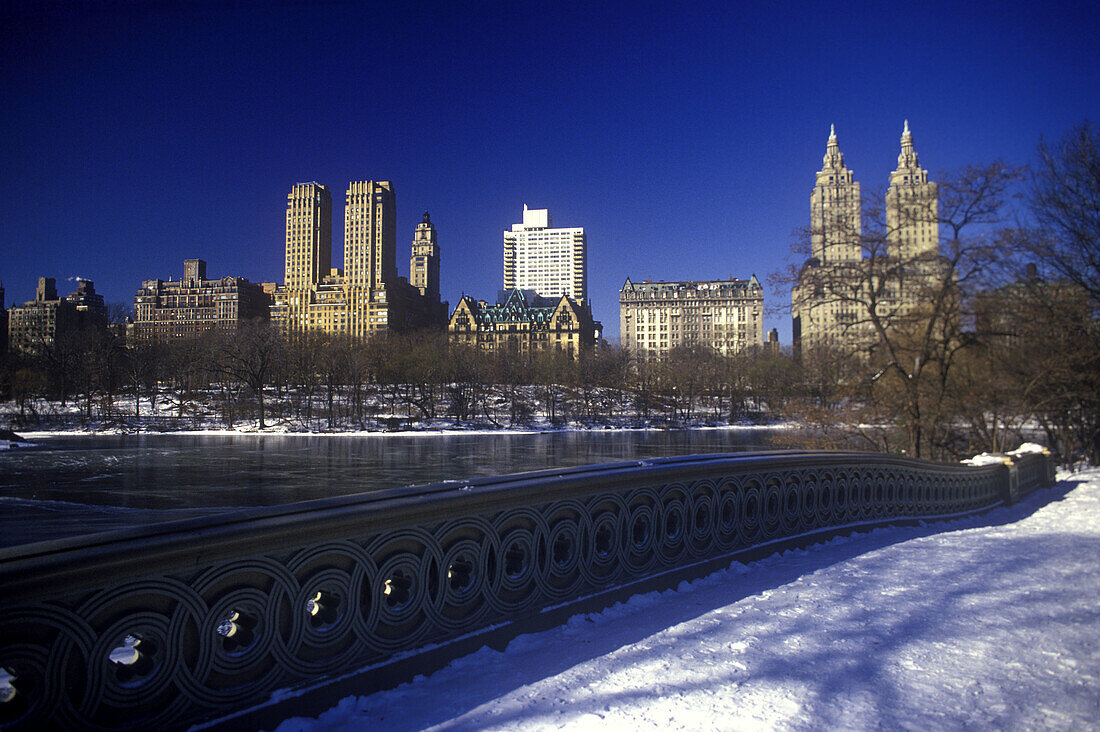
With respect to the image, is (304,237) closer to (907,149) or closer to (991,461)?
(907,149)

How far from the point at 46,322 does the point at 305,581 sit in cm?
10008

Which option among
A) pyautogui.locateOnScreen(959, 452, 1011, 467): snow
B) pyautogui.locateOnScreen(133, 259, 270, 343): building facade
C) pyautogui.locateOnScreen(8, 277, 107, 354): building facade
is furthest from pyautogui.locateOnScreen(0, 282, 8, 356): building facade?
pyautogui.locateOnScreen(959, 452, 1011, 467): snow

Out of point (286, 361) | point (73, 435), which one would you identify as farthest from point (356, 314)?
point (73, 435)

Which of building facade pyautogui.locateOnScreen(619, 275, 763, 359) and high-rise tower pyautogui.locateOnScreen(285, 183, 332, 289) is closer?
building facade pyautogui.locateOnScreen(619, 275, 763, 359)

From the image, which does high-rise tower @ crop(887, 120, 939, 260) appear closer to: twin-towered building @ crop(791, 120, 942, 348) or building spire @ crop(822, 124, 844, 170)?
twin-towered building @ crop(791, 120, 942, 348)

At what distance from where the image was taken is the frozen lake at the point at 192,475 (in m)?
14.3

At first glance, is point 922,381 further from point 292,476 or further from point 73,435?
point 73,435

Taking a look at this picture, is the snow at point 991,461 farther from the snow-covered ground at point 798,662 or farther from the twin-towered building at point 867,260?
the snow-covered ground at point 798,662

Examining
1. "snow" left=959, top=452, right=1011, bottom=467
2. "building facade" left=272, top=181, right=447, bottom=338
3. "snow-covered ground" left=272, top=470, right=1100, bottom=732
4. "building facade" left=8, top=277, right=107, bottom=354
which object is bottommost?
"snow-covered ground" left=272, top=470, right=1100, bottom=732

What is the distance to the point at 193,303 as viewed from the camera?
16738 cm

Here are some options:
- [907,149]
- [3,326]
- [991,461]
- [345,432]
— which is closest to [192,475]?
[991,461]

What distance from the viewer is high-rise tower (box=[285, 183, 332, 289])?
19475 cm

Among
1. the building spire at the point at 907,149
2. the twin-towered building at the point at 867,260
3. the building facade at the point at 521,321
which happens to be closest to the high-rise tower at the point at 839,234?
the twin-towered building at the point at 867,260

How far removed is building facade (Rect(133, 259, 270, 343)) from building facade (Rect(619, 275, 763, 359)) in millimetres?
96671
